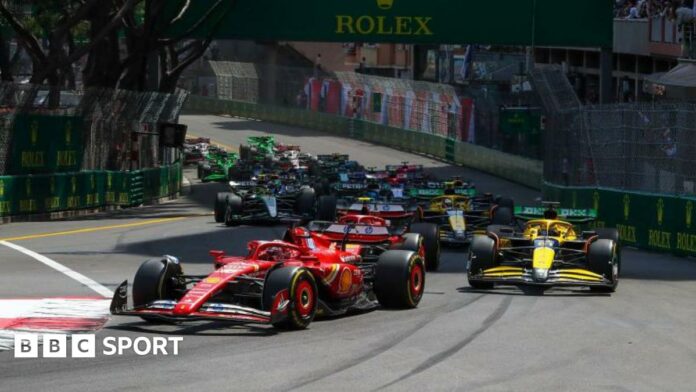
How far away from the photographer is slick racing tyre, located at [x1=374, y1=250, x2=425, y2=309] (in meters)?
16.4

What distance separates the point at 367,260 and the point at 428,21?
80.9 ft

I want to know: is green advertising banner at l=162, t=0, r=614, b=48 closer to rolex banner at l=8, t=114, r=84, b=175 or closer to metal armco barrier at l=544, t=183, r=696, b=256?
rolex banner at l=8, t=114, r=84, b=175

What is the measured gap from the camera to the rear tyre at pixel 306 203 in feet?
101

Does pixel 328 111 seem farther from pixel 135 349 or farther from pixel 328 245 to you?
pixel 135 349

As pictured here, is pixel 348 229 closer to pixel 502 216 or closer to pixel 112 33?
pixel 502 216

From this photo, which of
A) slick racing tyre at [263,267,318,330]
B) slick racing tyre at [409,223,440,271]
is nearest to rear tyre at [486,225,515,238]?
slick racing tyre at [409,223,440,271]

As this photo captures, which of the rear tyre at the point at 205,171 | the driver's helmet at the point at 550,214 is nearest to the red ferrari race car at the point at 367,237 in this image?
the driver's helmet at the point at 550,214

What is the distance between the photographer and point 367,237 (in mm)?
19750

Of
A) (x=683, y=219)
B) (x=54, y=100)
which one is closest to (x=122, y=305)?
(x=683, y=219)

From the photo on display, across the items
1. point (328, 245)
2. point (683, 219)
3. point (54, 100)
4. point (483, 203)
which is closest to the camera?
point (328, 245)

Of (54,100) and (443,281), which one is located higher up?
(54,100)

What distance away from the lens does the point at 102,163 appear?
37594mm

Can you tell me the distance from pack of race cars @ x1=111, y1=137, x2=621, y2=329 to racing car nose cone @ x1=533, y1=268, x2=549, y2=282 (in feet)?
0.06

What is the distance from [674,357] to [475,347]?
6.12 feet
